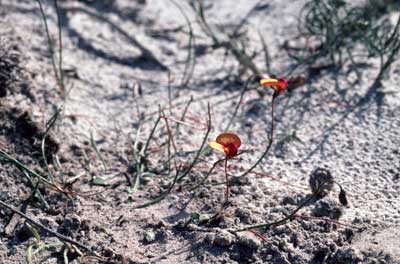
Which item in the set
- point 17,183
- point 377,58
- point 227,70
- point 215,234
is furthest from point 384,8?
point 17,183

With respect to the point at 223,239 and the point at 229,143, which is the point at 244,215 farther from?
the point at 229,143

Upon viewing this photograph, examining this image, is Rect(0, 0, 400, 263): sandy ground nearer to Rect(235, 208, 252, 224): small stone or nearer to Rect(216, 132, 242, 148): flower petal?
Rect(235, 208, 252, 224): small stone

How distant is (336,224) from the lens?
1.89 meters

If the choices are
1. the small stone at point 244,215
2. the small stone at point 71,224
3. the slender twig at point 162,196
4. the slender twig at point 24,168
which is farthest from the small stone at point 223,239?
the slender twig at point 24,168

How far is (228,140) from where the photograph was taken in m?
1.78

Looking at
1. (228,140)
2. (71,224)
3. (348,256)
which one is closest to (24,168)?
(71,224)

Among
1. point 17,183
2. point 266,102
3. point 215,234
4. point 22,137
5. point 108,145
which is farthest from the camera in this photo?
point 266,102

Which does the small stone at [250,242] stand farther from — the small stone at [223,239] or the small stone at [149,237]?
the small stone at [149,237]

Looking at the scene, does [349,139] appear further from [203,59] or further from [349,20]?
[203,59]

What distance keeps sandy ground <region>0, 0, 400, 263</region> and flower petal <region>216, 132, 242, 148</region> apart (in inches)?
10.4

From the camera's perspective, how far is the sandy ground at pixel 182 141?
184 cm

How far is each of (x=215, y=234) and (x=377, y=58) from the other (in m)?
1.39

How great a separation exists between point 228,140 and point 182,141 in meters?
0.62

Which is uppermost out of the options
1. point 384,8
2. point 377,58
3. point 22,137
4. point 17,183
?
point 384,8
